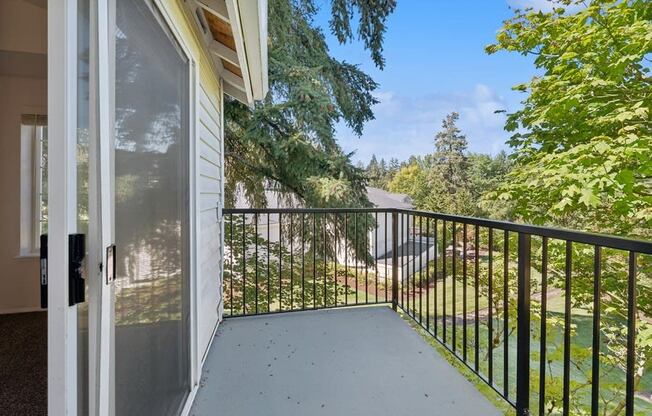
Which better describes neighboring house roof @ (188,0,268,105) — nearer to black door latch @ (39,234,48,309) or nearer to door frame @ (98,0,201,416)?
door frame @ (98,0,201,416)

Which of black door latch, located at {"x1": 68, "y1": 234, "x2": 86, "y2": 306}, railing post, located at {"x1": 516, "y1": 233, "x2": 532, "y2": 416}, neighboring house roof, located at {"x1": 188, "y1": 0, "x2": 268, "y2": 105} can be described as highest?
neighboring house roof, located at {"x1": 188, "y1": 0, "x2": 268, "y2": 105}

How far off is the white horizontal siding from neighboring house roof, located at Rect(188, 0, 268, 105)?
12.7 inches

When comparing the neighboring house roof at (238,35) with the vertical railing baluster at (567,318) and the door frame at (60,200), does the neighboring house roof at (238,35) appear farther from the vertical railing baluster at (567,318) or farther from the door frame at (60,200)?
the vertical railing baluster at (567,318)

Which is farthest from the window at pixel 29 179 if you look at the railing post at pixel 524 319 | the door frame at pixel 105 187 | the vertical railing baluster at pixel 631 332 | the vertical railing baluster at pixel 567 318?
the vertical railing baluster at pixel 631 332

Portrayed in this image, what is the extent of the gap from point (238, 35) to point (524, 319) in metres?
2.03

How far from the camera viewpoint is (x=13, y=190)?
10.1 ft

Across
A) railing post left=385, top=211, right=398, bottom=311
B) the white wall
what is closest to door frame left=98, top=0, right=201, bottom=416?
railing post left=385, top=211, right=398, bottom=311

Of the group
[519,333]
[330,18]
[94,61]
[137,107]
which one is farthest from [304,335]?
[330,18]

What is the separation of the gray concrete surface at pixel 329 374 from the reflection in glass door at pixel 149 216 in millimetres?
433

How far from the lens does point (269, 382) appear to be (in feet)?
6.88

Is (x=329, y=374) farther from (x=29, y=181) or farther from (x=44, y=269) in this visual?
(x=29, y=181)

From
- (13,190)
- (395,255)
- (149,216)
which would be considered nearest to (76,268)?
(149,216)

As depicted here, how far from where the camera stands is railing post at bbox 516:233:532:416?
5.35 ft

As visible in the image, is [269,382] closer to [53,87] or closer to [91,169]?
[91,169]
